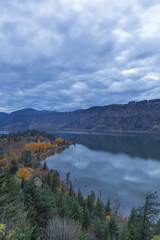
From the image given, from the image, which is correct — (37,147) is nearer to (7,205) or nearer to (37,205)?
(37,205)

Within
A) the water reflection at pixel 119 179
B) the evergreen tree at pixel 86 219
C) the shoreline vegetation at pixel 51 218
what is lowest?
the water reflection at pixel 119 179

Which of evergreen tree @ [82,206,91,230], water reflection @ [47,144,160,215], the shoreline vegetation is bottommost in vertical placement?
water reflection @ [47,144,160,215]

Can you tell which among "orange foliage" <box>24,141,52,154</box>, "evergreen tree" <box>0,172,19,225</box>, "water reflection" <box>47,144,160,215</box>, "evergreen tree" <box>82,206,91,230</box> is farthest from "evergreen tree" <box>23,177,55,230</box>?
"orange foliage" <box>24,141,52,154</box>

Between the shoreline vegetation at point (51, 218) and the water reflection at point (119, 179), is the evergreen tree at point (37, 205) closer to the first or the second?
the shoreline vegetation at point (51, 218)

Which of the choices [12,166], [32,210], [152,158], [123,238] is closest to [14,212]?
[32,210]

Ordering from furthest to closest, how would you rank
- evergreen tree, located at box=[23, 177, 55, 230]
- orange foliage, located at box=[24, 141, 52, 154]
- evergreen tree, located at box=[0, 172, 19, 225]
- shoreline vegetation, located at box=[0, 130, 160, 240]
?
orange foliage, located at box=[24, 141, 52, 154]
evergreen tree, located at box=[23, 177, 55, 230]
evergreen tree, located at box=[0, 172, 19, 225]
shoreline vegetation, located at box=[0, 130, 160, 240]

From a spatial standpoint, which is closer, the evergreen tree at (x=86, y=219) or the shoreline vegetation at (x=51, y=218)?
the shoreline vegetation at (x=51, y=218)

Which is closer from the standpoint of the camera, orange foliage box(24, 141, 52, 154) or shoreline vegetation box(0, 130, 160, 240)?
shoreline vegetation box(0, 130, 160, 240)

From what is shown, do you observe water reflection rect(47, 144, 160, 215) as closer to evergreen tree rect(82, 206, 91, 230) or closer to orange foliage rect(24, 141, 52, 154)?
evergreen tree rect(82, 206, 91, 230)

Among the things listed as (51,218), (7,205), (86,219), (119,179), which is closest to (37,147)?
(119,179)

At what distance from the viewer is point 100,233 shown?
22.2 metres

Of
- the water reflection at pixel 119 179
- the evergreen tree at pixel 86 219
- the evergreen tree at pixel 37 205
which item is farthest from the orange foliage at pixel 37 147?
the evergreen tree at pixel 37 205

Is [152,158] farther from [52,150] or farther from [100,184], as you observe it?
[52,150]

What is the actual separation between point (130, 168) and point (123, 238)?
5937 cm
